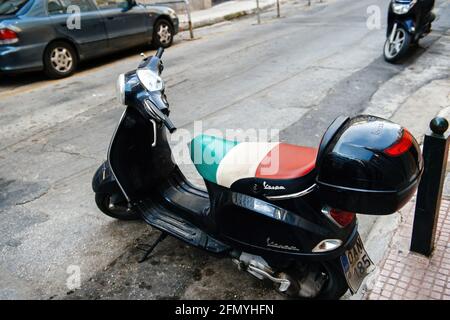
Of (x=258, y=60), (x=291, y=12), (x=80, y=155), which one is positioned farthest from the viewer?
(x=291, y=12)

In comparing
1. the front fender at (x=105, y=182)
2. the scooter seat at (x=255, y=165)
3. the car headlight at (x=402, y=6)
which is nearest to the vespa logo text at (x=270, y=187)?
the scooter seat at (x=255, y=165)

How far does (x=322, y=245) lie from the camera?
8.28ft

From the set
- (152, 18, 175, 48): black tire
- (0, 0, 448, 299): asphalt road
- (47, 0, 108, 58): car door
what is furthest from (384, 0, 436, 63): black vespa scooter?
(47, 0, 108, 58): car door

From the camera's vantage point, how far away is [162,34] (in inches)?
424

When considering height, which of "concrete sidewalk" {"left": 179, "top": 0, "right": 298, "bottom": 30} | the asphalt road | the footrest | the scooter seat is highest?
the scooter seat

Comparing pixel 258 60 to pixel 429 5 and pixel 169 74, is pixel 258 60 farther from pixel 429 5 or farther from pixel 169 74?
pixel 429 5

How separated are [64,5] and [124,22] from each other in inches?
52.4

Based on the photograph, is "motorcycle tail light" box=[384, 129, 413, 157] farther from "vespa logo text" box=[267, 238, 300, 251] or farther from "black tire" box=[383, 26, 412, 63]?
"black tire" box=[383, 26, 412, 63]

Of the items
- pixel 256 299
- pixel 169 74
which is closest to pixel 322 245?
pixel 256 299

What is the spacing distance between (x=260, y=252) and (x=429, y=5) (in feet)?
25.0

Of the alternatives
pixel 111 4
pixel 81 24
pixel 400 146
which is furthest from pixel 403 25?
pixel 400 146

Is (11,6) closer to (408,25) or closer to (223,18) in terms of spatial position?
(408,25)

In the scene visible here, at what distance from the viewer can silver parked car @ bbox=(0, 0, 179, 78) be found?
319 inches

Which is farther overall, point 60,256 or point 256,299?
point 60,256
